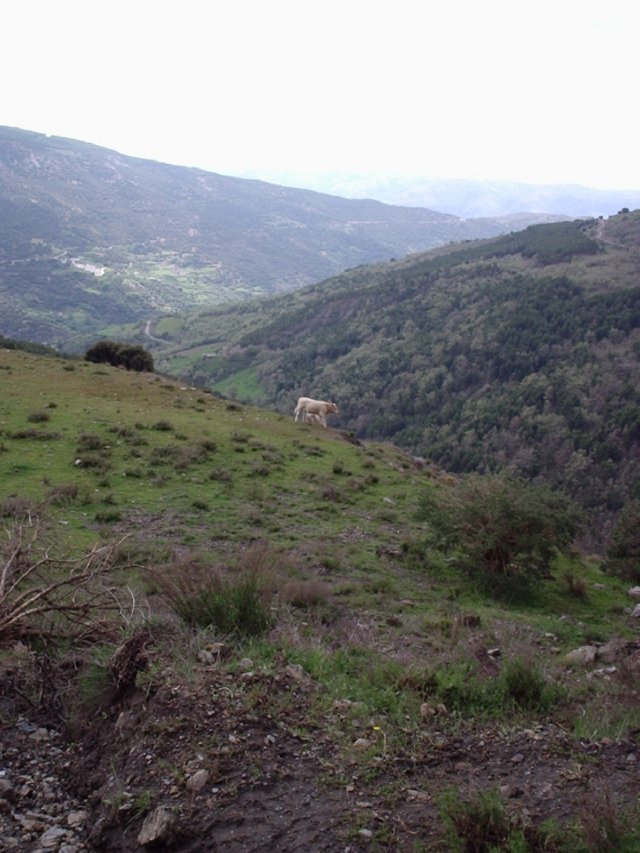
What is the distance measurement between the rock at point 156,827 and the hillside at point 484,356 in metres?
39.4

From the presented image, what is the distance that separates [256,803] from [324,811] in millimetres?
430

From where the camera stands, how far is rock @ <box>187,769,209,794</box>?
3.82 meters

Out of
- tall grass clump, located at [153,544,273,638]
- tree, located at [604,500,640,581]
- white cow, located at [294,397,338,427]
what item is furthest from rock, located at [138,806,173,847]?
white cow, located at [294,397,338,427]

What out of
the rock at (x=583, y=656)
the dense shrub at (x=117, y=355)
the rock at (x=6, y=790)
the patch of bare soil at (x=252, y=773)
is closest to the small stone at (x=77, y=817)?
the patch of bare soil at (x=252, y=773)

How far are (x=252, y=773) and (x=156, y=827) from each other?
693 mm

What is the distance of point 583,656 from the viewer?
7.60 metres

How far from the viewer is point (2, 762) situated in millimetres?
4238

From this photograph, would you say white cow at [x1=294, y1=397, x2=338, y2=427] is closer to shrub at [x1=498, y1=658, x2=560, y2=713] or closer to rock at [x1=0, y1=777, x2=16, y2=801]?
shrub at [x1=498, y1=658, x2=560, y2=713]

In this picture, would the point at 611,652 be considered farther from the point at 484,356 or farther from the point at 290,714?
the point at 484,356

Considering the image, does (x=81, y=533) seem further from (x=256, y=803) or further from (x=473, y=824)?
(x=473, y=824)

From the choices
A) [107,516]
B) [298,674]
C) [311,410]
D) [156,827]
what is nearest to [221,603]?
[298,674]

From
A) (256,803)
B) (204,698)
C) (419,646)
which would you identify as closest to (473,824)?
(256,803)

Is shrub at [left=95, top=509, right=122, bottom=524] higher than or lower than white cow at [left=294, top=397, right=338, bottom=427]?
higher

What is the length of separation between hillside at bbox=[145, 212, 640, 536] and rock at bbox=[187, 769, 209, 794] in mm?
39100
